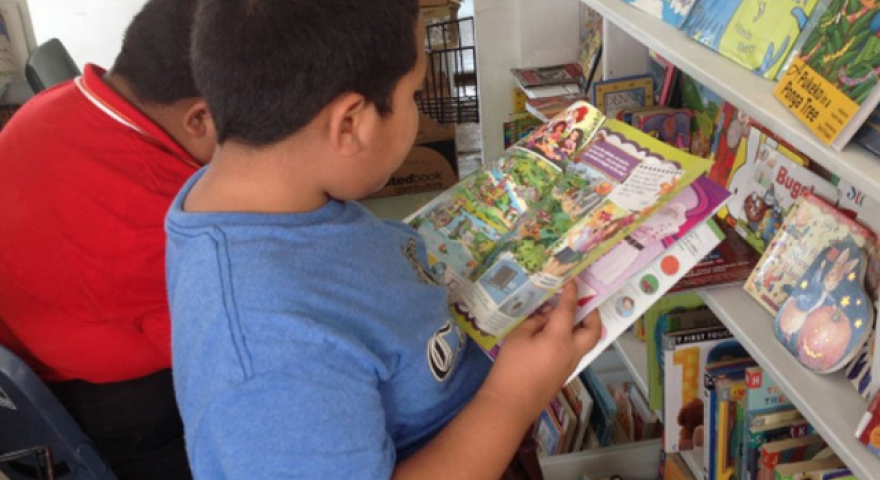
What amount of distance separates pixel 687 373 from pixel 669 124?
0.53 metres

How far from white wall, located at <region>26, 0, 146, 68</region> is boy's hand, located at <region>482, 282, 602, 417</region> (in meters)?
4.34

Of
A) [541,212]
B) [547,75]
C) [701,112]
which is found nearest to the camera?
[541,212]

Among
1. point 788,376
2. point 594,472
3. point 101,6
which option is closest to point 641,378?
point 594,472

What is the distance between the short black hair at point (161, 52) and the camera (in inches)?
47.9

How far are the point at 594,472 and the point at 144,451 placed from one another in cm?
98

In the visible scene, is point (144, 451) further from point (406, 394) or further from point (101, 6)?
point (101, 6)

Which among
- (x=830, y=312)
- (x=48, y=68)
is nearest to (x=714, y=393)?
(x=830, y=312)

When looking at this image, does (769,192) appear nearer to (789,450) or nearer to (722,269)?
(722,269)

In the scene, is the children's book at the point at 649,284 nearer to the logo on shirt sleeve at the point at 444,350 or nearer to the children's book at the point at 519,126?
the logo on shirt sleeve at the point at 444,350

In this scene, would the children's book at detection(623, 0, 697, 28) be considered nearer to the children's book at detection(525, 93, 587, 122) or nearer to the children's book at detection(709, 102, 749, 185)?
the children's book at detection(709, 102, 749, 185)

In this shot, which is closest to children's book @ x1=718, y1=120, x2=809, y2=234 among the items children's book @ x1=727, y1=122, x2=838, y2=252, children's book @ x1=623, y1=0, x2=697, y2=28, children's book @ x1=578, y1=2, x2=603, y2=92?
children's book @ x1=727, y1=122, x2=838, y2=252

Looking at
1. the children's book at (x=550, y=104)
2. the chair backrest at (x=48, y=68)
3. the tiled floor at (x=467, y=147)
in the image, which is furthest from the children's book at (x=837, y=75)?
the tiled floor at (x=467, y=147)

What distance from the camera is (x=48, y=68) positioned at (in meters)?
1.88

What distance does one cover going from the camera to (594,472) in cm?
185
